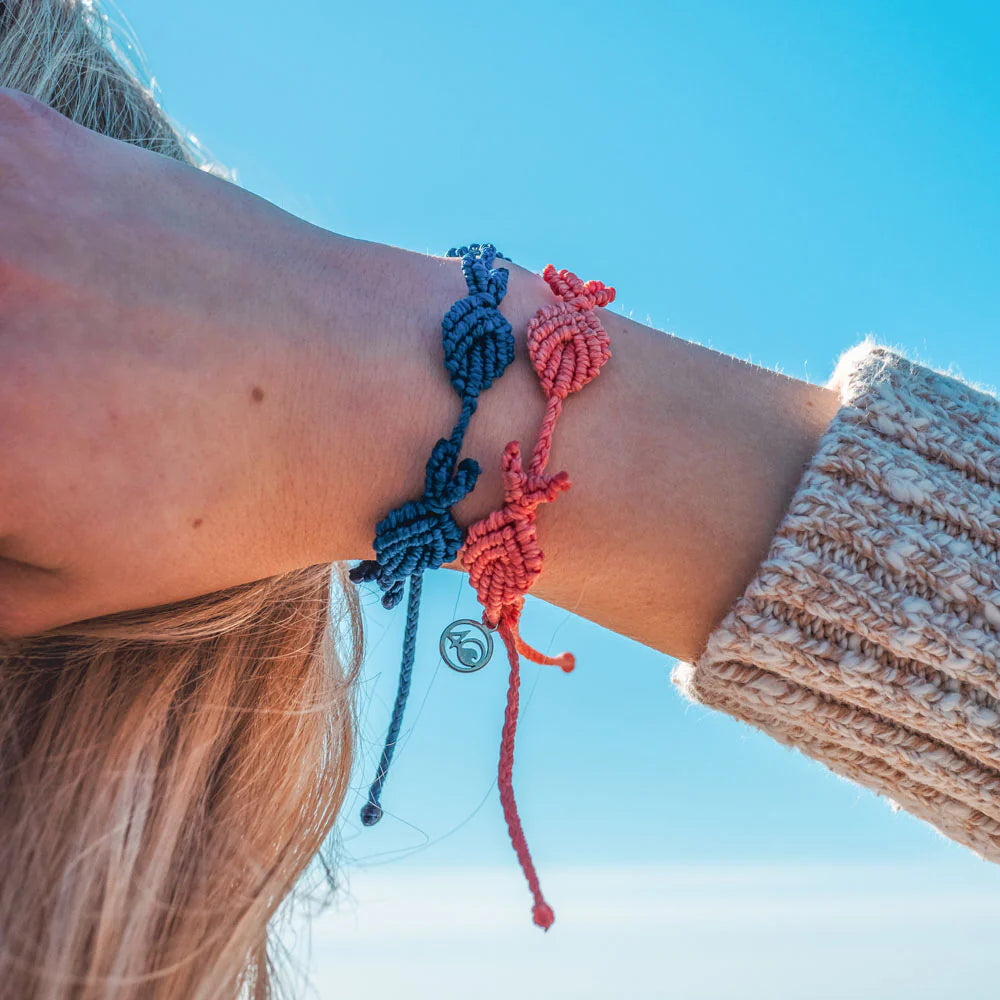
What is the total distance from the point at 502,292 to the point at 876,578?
622mm

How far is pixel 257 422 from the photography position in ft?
3.89

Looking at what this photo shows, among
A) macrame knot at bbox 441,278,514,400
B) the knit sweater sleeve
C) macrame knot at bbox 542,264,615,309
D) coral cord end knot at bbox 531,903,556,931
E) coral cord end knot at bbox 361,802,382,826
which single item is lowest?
coral cord end knot at bbox 531,903,556,931

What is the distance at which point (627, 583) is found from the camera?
1244 millimetres

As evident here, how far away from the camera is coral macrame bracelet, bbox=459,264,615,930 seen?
3.85 ft

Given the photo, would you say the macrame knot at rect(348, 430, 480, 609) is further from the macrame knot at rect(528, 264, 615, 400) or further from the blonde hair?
the blonde hair

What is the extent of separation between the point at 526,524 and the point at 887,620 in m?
0.47

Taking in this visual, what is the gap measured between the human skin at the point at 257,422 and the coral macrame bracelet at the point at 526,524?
34 mm

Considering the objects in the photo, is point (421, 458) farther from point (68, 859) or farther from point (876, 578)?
point (68, 859)

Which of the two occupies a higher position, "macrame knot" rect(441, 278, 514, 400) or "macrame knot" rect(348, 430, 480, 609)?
"macrame knot" rect(441, 278, 514, 400)

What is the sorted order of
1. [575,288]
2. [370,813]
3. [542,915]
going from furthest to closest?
[370,813]
[575,288]
[542,915]

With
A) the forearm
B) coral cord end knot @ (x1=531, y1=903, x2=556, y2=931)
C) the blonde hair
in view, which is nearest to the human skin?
the forearm

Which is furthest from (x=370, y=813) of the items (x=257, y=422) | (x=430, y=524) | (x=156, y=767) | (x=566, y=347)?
(x=566, y=347)

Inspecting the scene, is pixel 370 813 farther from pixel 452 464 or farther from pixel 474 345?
pixel 474 345

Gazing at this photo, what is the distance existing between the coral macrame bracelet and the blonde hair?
464 millimetres
